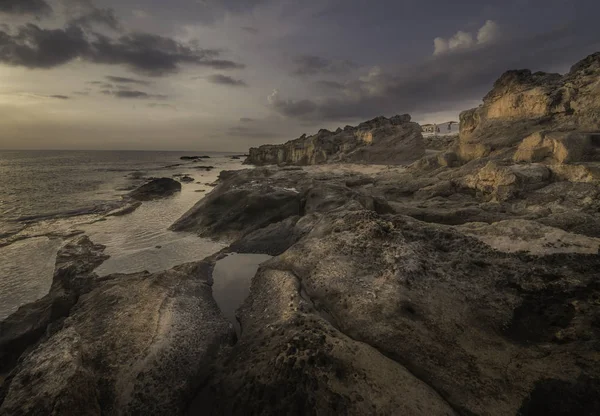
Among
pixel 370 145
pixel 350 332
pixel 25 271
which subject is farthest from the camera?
pixel 370 145

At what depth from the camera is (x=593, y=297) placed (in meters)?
4.32

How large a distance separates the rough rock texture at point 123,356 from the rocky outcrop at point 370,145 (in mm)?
40502

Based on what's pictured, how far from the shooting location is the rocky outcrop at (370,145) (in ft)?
141

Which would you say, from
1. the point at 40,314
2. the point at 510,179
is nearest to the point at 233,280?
the point at 40,314

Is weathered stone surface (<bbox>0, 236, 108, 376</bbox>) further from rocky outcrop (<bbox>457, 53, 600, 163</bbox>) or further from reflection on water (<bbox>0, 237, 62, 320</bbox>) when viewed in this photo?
rocky outcrop (<bbox>457, 53, 600, 163</bbox>)

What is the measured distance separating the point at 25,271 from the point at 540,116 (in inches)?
1077

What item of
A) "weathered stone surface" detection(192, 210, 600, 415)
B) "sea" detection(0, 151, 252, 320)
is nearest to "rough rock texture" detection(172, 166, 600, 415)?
"weathered stone surface" detection(192, 210, 600, 415)

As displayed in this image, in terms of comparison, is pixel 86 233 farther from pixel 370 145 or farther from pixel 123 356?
pixel 370 145

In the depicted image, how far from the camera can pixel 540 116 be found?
17438 millimetres

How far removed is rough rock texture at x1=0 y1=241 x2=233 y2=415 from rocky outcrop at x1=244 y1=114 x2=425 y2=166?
4050cm

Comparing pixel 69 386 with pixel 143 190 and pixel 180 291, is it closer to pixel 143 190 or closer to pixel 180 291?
pixel 180 291

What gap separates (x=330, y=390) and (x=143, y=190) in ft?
100

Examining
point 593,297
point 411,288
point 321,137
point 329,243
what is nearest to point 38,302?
point 329,243

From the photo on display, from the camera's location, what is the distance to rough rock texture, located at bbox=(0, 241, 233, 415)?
3395mm
